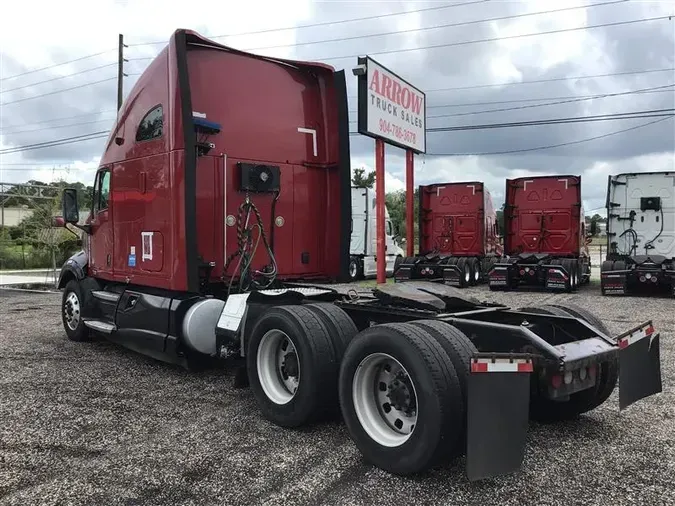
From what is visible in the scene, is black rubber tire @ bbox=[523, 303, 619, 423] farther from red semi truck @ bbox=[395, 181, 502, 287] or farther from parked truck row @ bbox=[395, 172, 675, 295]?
red semi truck @ bbox=[395, 181, 502, 287]

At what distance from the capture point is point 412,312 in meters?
4.37

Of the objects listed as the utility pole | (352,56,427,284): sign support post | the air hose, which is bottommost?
the air hose

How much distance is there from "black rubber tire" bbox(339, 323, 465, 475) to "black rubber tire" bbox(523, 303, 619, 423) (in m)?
1.11

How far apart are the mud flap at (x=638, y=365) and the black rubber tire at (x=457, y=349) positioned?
47.7 inches

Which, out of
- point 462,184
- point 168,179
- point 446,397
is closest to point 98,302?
point 168,179

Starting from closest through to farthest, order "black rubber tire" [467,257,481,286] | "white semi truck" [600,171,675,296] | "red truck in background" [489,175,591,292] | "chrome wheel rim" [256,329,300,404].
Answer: "chrome wheel rim" [256,329,300,404] < "white semi truck" [600,171,675,296] < "red truck in background" [489,175,591,292] < "black rubber tire" [467,257,481,286]

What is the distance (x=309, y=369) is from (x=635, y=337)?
7.67 feet

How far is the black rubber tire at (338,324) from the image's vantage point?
4348 mm

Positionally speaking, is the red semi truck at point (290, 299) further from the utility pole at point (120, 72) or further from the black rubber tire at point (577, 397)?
the utility pole at point (120, 72)

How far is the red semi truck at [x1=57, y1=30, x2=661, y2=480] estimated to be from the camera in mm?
3387

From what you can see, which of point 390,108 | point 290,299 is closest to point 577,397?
point 290,299

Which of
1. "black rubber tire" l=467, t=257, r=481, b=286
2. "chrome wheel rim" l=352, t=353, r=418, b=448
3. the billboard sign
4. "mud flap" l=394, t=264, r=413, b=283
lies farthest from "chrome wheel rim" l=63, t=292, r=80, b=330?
"black rubber tire" l=467, t=257, r=481, b=286

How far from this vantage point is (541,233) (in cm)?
1761

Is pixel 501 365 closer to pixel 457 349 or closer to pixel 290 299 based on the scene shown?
pixel 457 349
